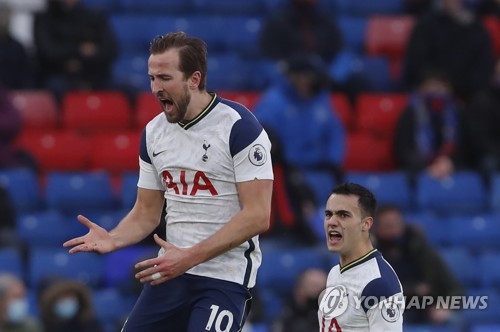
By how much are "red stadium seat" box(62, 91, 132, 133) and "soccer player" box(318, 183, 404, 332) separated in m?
6.74

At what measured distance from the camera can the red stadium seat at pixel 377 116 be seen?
13.1 meters

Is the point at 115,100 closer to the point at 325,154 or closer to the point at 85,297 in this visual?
the point at 325,154

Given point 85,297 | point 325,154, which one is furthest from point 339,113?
point 85,297

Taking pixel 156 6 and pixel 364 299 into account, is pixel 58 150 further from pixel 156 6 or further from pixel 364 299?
pixel 364 299

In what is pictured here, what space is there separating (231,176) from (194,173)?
0.18m

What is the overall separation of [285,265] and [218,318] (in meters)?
5.05

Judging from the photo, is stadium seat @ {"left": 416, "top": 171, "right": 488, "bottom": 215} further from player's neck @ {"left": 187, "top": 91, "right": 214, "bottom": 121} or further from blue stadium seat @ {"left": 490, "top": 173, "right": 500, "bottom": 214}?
player's neck @ {"left": 187, "top": 91, "right": 214, "bottom": 121}

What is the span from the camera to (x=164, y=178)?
6.14 m

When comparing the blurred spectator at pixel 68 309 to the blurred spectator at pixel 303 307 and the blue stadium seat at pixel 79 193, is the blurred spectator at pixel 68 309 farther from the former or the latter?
the blue stadium seat at pixel 79 193

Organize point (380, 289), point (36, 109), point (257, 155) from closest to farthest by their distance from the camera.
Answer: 1. point (380, 289)
2. point (257, 155)
3. point (36, 109)

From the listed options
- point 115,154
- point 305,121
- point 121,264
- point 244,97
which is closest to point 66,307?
point 121,264

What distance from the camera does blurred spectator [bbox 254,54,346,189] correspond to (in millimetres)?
11930

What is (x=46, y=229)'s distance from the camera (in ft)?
36.7

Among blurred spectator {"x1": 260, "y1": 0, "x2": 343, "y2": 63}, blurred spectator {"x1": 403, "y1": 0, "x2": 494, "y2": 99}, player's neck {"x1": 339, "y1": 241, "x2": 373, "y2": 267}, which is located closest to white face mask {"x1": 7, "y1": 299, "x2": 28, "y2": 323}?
player's neck {"x1": 339, "y1": 241, "x2": 373, "y2": 267}
